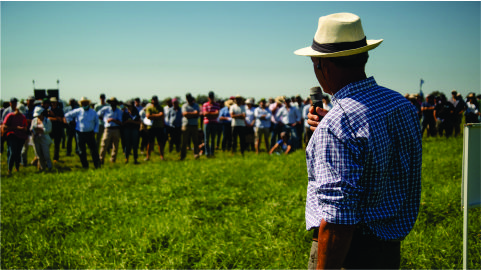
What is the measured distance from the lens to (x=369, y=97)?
69.2 inches

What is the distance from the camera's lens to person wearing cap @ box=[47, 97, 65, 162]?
1264cm

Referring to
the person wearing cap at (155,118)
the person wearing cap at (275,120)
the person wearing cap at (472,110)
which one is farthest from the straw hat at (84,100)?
the person wearing cap at (472,110)

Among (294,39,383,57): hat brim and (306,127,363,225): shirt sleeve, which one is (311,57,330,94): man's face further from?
(306,127,363,225): shirt sleeve

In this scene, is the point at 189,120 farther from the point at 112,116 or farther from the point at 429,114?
the point at 429,114

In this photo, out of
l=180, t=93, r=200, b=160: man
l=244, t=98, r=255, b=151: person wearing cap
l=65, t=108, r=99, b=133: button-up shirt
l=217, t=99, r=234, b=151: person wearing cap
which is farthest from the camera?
l=217, t=99, r=234, b=151: person wearing cap

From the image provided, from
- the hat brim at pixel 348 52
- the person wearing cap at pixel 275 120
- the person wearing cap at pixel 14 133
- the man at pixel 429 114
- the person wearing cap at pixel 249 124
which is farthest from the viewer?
the man at pixel 429 114

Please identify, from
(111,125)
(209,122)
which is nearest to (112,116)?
(111,125)

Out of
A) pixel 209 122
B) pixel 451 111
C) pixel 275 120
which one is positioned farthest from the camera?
pixel 275 120

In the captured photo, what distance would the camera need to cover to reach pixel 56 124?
1277 cm

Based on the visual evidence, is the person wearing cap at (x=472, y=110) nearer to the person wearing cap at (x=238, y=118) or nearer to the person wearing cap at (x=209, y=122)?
the person wearing cap at (x=238, y=118)

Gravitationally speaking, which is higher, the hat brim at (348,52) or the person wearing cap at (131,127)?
the hat brim at (348,52)

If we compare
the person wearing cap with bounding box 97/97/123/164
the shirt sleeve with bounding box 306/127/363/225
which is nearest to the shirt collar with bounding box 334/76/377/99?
the shirt sleeve with bounding box 306/127/363/225

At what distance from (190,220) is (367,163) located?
13.9ft

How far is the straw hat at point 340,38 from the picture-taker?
70.8 inches
